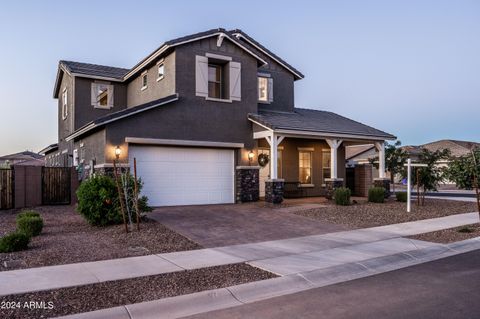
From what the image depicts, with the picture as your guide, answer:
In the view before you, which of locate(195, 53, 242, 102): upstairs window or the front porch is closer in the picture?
the front porch

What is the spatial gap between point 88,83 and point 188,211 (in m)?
11.0

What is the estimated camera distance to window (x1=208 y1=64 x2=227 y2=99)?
18359 millimetres

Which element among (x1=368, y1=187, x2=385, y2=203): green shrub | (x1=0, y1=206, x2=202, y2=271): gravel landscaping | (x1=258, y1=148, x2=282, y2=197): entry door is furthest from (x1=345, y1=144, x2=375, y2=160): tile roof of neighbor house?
(x1=0, y1=206, x2=202, y2=271): gravel landscaping

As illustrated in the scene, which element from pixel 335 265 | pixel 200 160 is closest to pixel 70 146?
pixel 200 160

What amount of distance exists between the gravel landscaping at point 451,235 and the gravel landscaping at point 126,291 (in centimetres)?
578

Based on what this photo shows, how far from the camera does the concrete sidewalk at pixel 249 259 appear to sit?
667 centimetres

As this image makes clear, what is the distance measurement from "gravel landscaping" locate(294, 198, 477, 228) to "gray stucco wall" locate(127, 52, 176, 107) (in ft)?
25.7

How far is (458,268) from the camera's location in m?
7.75

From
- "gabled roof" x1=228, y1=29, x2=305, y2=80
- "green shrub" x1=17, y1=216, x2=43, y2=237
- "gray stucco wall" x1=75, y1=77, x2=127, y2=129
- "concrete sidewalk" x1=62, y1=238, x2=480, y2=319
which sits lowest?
"concrete sidewalk" x1=62, y1=238, x2=480, y2=319

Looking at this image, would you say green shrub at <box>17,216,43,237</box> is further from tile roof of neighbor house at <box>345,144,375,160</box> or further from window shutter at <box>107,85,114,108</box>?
tile roof of neighbor house at <box>345,144,375,160</box>

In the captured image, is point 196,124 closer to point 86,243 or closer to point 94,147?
point 94,147

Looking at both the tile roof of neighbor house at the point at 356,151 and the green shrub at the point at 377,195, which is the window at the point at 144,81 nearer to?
the green shrub at the point at 377,195

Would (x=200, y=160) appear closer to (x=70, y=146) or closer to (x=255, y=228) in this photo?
(x=255, y=228)

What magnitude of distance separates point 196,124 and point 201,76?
214 cm
